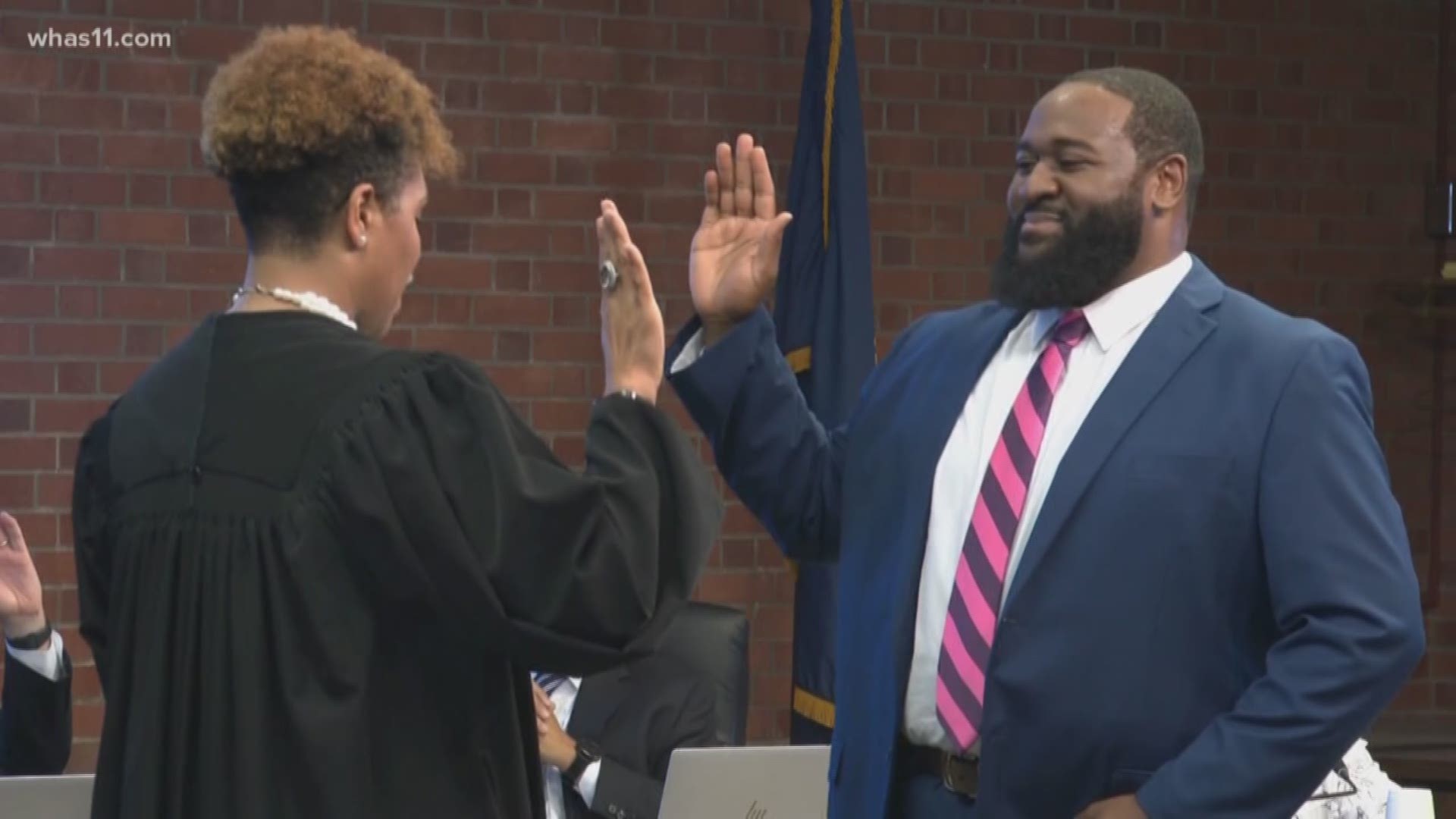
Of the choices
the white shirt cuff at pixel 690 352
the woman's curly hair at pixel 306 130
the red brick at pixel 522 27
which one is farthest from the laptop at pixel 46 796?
the red brick at pixel 522 27

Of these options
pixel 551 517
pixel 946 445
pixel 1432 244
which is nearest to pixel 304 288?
pixel 551 517

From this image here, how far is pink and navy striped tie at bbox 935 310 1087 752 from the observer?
2355 mm

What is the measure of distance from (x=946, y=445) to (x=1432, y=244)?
11.9ft

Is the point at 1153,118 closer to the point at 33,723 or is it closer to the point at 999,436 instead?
the point at 999,436

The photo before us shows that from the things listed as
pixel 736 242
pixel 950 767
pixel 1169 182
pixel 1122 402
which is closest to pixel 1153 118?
pixel 1169 182

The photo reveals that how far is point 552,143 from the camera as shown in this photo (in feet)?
16.5

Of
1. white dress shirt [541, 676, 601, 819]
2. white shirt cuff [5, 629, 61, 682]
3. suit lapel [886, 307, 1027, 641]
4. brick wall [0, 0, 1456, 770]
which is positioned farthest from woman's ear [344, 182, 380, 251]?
brick wall [0, 0, 1456, 770]

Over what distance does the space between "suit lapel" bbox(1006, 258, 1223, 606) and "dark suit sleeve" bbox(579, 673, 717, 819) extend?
1538 mm

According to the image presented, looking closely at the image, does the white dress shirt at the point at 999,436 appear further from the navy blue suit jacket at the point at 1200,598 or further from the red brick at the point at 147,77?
the red brick at the point at 147,77

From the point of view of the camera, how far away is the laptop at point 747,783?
2877 mm

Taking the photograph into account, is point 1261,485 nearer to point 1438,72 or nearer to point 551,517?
point 551,517

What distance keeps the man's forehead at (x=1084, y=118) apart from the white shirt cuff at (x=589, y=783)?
5.78ft

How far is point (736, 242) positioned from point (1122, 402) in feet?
1.85

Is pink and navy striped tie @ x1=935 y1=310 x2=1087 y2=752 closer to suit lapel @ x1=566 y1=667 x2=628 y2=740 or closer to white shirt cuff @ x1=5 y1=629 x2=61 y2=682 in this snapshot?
white shirt cuff @ x1=5 y1=629 x2=61 y2=682
